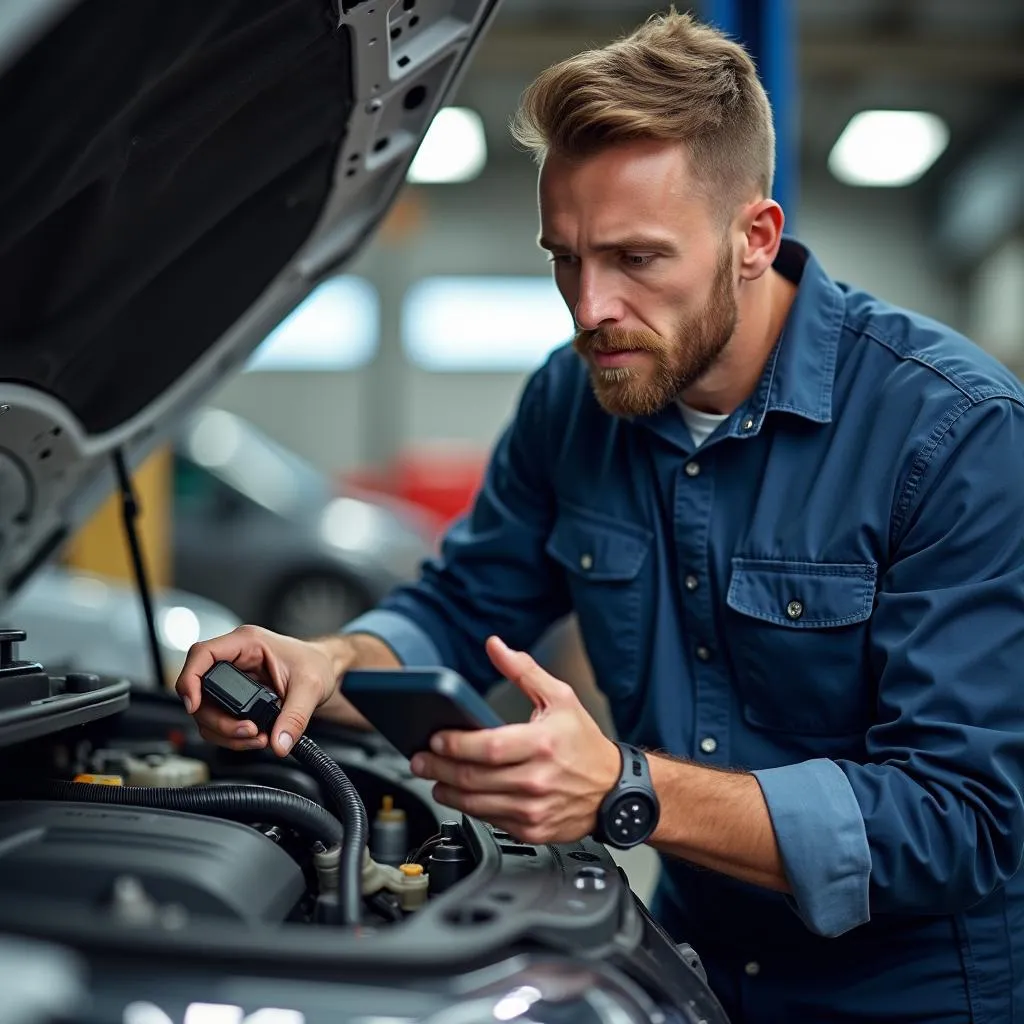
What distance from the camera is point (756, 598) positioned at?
1382mm

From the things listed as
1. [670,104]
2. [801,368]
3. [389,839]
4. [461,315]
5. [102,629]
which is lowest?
[461,315]

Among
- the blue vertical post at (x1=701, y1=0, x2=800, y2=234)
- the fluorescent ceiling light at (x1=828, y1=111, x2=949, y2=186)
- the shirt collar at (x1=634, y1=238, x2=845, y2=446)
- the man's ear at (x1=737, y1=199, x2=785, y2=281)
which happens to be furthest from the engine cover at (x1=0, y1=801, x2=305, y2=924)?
the fluorescent ceiling light at (x1=828, y1=111, x2=949, y2=186)

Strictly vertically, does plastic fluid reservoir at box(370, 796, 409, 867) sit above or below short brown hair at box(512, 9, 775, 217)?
below

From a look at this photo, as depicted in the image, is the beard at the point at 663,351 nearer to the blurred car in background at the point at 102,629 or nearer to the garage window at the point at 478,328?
the blurred car in background at the point at 102,629

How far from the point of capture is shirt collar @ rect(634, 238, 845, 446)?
141cm

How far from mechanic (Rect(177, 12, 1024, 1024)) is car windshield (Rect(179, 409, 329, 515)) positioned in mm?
4511

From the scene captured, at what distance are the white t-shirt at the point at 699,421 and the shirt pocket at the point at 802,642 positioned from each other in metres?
0.18

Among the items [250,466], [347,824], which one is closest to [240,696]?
[347,824]

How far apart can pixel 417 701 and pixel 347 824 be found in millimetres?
187

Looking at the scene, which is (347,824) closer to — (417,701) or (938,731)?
(417,701)

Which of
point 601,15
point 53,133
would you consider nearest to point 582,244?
point 53,133

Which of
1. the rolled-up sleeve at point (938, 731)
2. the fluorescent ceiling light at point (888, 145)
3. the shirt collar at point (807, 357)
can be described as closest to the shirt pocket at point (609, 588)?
the shirt collar at point (807, 357)

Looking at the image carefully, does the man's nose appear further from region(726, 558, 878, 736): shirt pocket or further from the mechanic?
region(726, 558, 878, 736): shirt pocket

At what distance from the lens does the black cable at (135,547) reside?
167 centimetres
